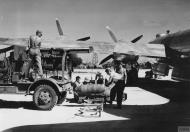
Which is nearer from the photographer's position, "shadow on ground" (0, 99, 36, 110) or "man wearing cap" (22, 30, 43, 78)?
"man wearing cap" (22, 30, 43, 78)

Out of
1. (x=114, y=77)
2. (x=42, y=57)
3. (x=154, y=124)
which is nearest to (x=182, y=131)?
(x=154, y=124)

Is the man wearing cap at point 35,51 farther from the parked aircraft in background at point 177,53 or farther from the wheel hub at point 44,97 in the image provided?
the parked aircraft in background at point 177,53

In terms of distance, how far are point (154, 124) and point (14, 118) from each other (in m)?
4.09

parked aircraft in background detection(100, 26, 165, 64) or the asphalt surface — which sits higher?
parked aircraft in background detection(100, 26, 165, 64)

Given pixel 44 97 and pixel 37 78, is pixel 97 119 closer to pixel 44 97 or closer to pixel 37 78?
pixel 44 97

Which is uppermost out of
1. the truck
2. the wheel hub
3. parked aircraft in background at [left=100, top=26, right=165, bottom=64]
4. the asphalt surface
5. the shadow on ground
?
parked aircraft in background at [left=100, top=26, right=165, bottom=64]

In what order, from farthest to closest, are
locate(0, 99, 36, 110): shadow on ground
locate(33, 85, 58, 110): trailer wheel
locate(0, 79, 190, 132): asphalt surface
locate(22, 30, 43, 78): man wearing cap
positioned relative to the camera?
locate(0, 99, 36, 110): shadow on ground → locate(22, 30, 43, 78): man wearing cap → locate(33, 85, 58, 110): trailer wheel → locate(0, 79, 190, 132): asphalt surface

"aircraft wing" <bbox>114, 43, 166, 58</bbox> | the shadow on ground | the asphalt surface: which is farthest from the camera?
"aircraft wing" <bbox>114, 43, 166, 58</bbox>

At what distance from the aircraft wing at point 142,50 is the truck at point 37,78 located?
6677 millimetres

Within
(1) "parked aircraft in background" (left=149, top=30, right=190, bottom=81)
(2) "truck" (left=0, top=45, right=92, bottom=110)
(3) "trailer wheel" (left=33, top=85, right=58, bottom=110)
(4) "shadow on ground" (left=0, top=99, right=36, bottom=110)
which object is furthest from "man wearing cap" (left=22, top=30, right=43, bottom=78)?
(1) "parked aircraft in background" (left=149, top=30, right=190, bottom=81)

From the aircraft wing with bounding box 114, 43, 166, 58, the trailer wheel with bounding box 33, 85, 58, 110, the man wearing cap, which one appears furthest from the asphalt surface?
the aircraft wing with bounding box 114, 43, 166, 58

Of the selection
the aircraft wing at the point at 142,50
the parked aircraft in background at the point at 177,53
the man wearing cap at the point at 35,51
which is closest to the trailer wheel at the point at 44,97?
the man wearing cap at the point at 35,51

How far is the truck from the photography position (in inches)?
383

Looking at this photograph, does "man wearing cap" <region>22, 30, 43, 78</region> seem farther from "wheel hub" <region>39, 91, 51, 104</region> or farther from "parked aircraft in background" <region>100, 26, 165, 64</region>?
"parked aircraft in background" <region>100, 26, 165, 64</region>
